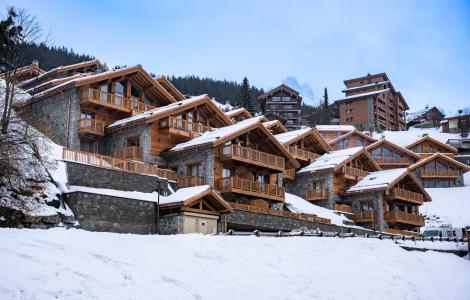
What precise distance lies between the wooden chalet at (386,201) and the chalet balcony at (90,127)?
81.0 feet

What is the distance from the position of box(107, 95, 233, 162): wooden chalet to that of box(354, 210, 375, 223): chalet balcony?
17.8 metres

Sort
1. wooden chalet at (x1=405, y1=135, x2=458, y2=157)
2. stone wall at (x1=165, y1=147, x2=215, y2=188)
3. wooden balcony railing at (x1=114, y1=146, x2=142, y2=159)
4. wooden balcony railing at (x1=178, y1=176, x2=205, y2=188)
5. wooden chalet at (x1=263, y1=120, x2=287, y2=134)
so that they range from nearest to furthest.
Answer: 1. wooden balcony railing at (x1=178, y1=176, x2=205, y2=188)
2. stone wall at (x1=165, y1=147, x2=215, y2=188)
3. wooden balcony railing at (x1=114, y1=146, x2=142, y2=159)
4. wooden chalet at (x1=263, y1=120, x2=287, y2=134)
5. wooden chalet at (x1=405, y1=135, x2=458, y2=157)

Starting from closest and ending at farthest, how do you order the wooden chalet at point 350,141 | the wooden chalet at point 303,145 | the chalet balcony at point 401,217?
the chalet balcony at point 401,217 → the wooden chalet at point 303,145 → the wooden chalet at point 350,141

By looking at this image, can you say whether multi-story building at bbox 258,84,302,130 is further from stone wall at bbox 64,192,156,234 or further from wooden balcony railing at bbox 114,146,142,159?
stone wall at bbox 64,192,156,234

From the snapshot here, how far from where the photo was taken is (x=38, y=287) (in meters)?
13.9

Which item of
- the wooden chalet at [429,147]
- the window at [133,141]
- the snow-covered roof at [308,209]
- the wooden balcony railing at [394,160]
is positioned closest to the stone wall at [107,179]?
the window at [133,141]

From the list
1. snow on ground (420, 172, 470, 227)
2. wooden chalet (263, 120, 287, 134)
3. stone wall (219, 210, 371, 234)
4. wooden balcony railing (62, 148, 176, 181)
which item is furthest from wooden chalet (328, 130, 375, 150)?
wooden balcony railing (62, 148, 176, 181)

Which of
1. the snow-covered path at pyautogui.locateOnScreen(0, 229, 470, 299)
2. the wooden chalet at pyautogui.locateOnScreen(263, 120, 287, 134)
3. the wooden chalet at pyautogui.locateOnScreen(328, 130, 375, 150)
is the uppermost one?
the wooden chalet at pyautogui.locateOnScreen(328, 130, 375, 150)

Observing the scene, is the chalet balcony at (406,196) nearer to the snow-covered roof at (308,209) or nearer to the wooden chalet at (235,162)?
the snow-covered roof at (308,209)

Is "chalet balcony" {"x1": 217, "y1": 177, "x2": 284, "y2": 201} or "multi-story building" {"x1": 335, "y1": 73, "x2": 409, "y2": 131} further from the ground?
"multi-story building" {"x1": 335, "y1": 73, "x2": 409, "y2": 131}

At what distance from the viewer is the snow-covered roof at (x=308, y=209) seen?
152ft

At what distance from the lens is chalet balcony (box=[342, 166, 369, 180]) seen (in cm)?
5347

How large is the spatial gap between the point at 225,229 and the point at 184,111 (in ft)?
42.5

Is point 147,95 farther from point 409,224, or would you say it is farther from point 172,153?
point 409,224
